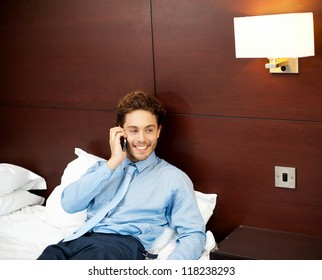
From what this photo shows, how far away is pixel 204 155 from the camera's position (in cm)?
292

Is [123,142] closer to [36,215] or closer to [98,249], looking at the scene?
[98,249]

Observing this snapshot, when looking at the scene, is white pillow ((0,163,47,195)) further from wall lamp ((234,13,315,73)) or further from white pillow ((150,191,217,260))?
wall lamp ((234,13,315,73))

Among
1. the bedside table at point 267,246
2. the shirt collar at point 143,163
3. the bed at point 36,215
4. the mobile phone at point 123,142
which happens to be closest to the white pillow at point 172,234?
the bed at point 36,215

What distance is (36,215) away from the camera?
126 inches

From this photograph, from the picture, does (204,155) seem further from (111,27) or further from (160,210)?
(111,27)

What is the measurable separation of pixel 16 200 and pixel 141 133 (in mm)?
959

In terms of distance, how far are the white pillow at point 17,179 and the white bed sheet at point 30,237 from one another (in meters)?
0.14

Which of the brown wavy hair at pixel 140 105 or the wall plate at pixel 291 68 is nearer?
the wall plate at pixel 291 68

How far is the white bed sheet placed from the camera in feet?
8.93

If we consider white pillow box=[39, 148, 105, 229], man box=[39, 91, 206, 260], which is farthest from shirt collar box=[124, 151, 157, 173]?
white pillow box=[39, 148, 105, 229]

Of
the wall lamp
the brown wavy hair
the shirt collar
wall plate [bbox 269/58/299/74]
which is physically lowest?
the shirt collar

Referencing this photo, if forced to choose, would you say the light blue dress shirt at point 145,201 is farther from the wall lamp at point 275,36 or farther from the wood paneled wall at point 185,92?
the wall lamp at point 275,36

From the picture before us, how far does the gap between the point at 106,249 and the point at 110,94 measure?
A: 0.93 metres

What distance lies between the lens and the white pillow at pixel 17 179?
325 centimetres
